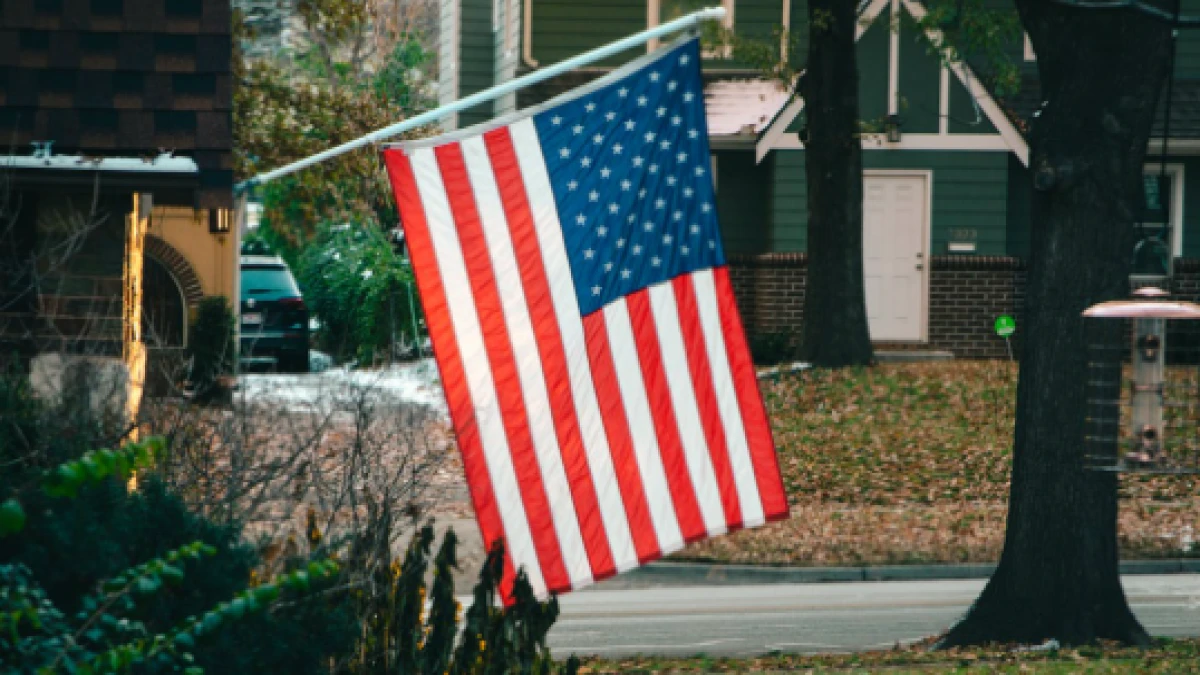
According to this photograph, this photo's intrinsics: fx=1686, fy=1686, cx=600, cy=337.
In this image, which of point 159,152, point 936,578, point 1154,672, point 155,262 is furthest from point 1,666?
point 155,262

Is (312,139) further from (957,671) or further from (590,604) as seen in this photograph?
(957,671)

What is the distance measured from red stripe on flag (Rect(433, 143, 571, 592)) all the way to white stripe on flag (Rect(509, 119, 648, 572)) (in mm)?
217

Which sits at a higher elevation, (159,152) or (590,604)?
(159,152)

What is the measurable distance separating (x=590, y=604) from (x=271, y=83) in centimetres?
1364

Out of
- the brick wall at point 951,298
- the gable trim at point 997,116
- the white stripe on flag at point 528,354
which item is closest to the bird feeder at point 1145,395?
the white stripe on flag at point 528,354

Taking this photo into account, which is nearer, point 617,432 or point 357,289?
point 617,432

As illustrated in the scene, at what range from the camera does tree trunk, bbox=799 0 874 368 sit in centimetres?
2177

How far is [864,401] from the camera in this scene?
66.3 feet

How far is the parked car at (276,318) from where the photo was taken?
84.1 ft

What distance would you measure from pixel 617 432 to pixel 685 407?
1.03 feet

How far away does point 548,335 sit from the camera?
664 cm

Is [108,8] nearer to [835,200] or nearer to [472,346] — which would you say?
[472,346]

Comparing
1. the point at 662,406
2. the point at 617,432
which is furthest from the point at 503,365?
the point at 662,406

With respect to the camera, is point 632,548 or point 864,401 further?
point 864,401
